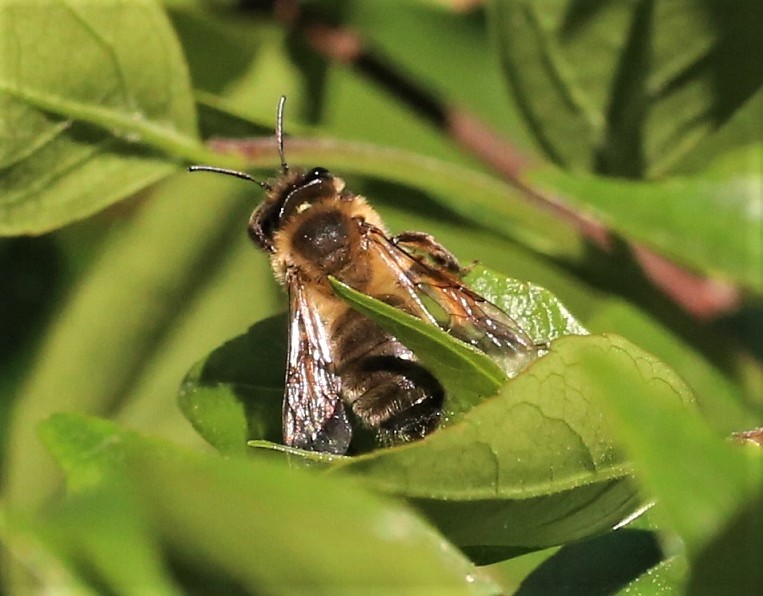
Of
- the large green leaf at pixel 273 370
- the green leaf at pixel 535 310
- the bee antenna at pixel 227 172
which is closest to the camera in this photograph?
the large green leaf at pixel 273 370

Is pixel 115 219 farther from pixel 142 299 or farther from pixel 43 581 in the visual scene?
pixel 43 581

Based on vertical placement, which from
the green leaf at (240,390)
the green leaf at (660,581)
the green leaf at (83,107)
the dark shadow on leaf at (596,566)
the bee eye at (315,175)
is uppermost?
the green leaf at (83,107)

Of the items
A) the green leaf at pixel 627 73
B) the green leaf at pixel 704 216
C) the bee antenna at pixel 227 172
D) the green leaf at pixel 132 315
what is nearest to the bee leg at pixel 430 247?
the bee antenna at pixel 227 172

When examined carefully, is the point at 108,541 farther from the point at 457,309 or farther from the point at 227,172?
the point at 227,172

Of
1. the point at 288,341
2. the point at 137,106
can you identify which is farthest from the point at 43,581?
the point at 137,106

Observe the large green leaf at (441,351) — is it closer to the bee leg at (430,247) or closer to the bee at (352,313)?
the bee at (352,313)

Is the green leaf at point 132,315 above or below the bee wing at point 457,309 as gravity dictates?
above

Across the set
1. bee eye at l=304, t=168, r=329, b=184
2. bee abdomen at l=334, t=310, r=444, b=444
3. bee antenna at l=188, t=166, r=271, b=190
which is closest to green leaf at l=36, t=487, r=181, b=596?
bee abdomen at l=334, t=310, r=444, b=444

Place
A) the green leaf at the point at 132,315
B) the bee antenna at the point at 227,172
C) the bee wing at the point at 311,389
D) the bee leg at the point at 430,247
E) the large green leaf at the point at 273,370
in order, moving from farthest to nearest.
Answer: the green leaf at the point at 132,315, the bee antenna at the point at 227,172, the bee leg at the point at 430,247, the bee wing at the point at 311,389, the large green leaf at the point at 273,370
